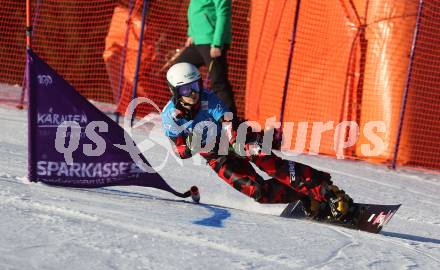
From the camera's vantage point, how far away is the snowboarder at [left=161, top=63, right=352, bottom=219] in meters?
6.29

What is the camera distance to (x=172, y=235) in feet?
16.5

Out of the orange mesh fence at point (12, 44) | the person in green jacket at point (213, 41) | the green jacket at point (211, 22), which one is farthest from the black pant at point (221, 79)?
the orange mesh fence at point (12, 44)

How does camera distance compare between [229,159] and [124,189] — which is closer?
[229,159]

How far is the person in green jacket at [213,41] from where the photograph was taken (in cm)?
909

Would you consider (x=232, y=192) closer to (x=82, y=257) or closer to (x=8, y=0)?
(x=82, y=257)

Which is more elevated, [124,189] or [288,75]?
[288,75]

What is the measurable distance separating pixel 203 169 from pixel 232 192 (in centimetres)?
116

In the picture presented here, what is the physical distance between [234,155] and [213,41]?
292 centimetres

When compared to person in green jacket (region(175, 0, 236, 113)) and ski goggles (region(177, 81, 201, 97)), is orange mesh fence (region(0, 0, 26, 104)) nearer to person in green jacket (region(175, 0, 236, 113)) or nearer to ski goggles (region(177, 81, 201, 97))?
person in green jacket (region(175, 0, 236, 113))

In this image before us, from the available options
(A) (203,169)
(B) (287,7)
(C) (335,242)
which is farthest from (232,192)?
(B) (287,7)

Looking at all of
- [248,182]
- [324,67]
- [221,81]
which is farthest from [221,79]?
[248,182]

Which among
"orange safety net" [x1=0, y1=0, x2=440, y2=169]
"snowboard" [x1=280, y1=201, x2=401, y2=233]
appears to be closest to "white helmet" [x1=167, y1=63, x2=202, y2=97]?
"snowboard" [x1=280, y1=201, x2=401, y2=233]

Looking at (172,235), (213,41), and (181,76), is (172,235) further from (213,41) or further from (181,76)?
(213,41)

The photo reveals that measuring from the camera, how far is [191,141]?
6387mm
